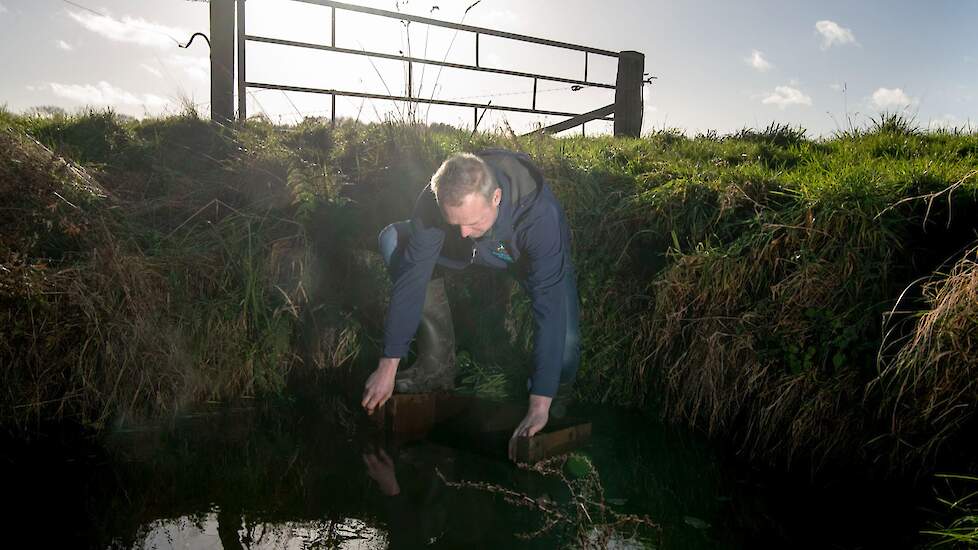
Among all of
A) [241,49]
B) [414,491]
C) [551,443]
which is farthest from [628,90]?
[414,491]

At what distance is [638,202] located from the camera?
485cm

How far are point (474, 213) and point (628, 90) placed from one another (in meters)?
8.26

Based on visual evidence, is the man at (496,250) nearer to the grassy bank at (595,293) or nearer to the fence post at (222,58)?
the grassy bank at (595,293)

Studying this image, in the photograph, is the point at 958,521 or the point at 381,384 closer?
the point at 958,521

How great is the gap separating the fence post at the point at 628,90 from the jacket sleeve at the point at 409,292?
7725 mm

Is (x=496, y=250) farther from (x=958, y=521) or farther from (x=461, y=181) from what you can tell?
(x=958, y=521)

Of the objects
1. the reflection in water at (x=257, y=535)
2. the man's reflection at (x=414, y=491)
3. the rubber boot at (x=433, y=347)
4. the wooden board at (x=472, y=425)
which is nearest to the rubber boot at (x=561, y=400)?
the wooden board at (x=472, y=425)

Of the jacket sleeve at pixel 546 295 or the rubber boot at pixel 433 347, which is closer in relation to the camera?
the jacket sleeve at pixel 546 295

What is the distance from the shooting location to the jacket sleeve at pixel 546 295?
11.7 feet

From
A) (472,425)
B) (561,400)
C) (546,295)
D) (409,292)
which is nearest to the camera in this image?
(546,295)

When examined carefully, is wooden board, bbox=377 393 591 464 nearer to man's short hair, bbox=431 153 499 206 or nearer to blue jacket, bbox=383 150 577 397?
blue jacket, bbox=383 150 577 397

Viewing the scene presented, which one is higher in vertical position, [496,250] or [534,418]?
[496,250]

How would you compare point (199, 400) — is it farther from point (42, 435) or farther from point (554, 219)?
point (554, 219)

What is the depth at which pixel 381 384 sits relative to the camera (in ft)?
12.3
